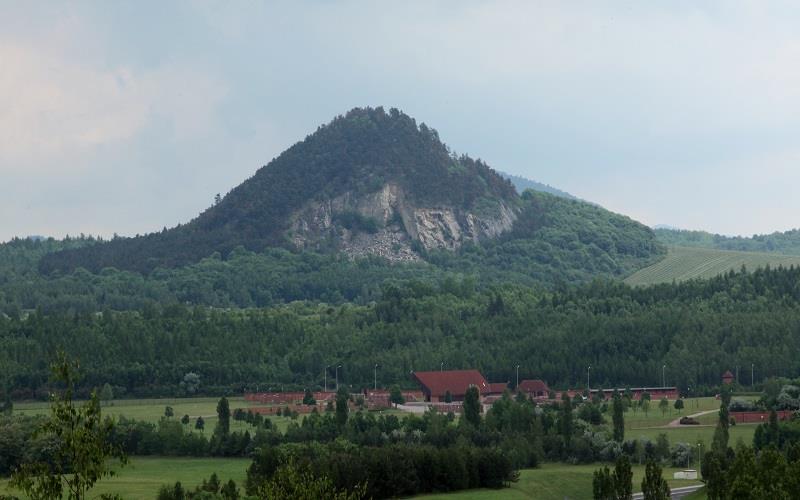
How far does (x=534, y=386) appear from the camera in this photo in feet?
497

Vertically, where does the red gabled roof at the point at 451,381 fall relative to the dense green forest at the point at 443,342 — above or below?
below

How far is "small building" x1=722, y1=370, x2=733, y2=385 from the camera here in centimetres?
14650

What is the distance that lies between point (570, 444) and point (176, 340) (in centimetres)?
7207

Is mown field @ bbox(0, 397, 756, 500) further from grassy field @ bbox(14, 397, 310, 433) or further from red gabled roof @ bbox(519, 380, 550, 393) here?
red gabled roof @ bbox(519, 380, 550, 393)

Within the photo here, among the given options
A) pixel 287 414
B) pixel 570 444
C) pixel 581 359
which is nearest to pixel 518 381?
pixel 581 359

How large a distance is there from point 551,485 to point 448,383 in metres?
58.1

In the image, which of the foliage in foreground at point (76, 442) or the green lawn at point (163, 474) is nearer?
the foliage in foreground at point (76, 442)

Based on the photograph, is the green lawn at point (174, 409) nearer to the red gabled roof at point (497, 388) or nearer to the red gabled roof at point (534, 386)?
the red gabled roof at point (497, 388)

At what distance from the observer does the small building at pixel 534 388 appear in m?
148

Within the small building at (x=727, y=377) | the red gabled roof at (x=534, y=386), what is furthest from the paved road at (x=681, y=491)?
the red gabled roof at (x=534, y=386)

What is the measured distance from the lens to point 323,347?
578 ft

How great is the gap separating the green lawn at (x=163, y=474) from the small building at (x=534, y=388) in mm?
45493

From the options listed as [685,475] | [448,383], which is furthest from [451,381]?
[685,475]

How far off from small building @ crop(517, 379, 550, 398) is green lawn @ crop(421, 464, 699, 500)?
1712 inches
